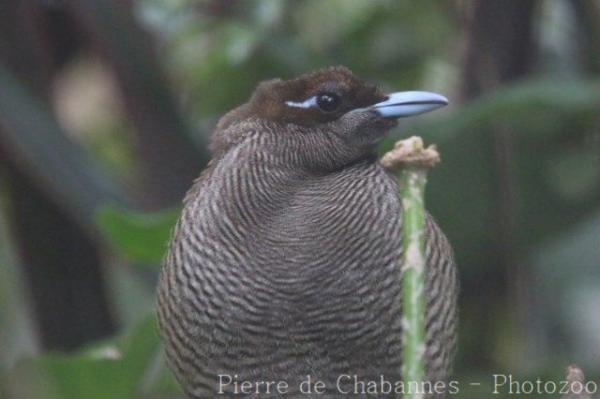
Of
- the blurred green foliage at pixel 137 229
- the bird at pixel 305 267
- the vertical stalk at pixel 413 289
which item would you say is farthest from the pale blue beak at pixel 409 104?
the vertical stalk at pixel 413 289

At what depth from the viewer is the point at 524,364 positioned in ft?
8.98

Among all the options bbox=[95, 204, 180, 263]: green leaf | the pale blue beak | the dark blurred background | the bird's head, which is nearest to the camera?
the pale blue beak

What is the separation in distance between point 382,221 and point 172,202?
142cm

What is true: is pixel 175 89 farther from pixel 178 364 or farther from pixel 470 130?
pixel 178 364

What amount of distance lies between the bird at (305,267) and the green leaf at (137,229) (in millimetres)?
446

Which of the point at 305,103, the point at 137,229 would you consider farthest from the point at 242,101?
the point at 305,103

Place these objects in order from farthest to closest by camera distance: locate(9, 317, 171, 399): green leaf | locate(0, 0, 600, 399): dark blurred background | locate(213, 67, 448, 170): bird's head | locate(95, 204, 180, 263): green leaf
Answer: locate(0, 0, 600, 399): dark blurred background, locate(95, 204, 180, 263): green leaf, locate(9, 317, 171, 399): green leaf, locate(213, 67, 448, 170): bird's head

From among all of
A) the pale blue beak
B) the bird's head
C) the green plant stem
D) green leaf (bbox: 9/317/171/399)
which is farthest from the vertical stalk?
green leaf (bbox: 9/317/171/399)

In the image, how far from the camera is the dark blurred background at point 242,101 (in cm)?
263

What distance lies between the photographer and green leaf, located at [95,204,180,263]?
7.87 feet

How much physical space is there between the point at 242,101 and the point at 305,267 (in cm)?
154

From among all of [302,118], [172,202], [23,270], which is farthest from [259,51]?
[302,118]

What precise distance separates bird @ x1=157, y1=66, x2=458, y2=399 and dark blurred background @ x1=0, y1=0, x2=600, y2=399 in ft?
1.63

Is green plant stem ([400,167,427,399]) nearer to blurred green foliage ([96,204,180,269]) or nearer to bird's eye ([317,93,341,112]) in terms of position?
bird's eye ([317,93,341,112])
